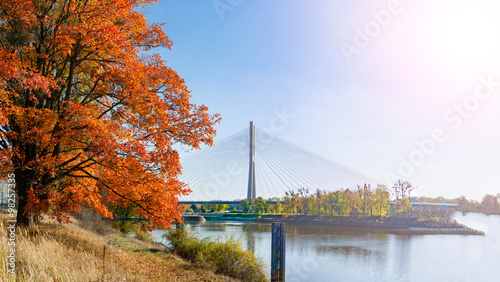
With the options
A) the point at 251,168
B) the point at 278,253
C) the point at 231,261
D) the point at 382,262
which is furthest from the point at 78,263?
the point at 251,168

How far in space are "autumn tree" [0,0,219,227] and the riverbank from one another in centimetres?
4520

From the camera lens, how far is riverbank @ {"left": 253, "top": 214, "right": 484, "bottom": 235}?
160ft

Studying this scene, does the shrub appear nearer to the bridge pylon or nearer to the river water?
the river water

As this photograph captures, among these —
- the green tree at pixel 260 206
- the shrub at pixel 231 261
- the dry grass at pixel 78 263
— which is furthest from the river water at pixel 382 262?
the green tree at pixel 260 206

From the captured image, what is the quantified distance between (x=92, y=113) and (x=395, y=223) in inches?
2234

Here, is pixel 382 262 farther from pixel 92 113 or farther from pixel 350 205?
pixel 350 205

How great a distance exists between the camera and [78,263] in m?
7.13

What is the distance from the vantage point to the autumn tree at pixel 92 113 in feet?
27.3

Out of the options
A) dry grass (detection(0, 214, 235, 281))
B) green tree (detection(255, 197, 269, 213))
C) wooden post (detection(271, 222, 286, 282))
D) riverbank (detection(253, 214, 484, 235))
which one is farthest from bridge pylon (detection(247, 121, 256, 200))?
wooden post (detection(271, 222, 286, 282))

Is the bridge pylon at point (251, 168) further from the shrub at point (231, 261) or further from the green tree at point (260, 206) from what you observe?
the shrub at point (231, 261)

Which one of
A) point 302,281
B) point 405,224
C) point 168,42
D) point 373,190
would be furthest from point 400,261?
point 373,190

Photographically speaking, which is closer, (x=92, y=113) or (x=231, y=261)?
(x=92, y=113)

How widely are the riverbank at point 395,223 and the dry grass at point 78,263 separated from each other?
43.4m

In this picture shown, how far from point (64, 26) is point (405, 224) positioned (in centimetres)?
5715
